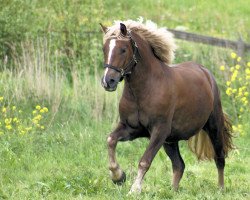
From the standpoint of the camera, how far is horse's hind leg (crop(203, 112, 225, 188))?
10.6m

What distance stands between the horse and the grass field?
1.78 ft

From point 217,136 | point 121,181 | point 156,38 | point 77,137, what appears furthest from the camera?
point 77,137

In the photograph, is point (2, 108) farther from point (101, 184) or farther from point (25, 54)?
point (101, 184)

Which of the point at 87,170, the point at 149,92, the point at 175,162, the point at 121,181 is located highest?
the point at 149,92

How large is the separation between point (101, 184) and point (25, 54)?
6.97m

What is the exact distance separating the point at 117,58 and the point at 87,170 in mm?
2485

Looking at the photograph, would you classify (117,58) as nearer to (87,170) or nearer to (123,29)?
(123,29)

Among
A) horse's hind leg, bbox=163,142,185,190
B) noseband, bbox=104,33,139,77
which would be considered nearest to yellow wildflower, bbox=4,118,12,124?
horse's hind leg, bbox=163,142,185,190

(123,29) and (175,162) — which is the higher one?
(123,29)

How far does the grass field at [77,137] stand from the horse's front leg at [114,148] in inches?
7.7

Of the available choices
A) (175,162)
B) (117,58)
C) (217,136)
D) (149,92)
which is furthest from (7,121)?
(117,58)

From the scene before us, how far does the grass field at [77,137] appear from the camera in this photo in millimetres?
9406

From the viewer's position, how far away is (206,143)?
36.0ft

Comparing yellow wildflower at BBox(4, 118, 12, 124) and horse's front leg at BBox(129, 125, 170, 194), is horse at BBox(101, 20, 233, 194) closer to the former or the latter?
horse's front leg at BBox(129, 125, 170, 194)
